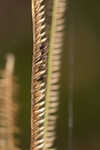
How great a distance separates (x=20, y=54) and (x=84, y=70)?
9.2 inches

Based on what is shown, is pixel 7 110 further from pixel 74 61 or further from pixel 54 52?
pixel 74 61

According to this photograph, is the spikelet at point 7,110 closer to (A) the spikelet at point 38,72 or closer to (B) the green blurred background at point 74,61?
(A) the spikelet at point 38,72

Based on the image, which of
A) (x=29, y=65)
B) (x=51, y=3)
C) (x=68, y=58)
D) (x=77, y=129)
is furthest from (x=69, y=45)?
(x=51, y=3)

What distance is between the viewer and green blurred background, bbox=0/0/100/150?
92cm

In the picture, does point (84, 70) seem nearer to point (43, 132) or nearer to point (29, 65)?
point (29, 65)

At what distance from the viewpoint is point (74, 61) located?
0.99 m

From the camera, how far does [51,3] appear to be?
22 centimetres

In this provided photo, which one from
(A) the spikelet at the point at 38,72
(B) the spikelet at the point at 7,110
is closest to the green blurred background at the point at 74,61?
(B) the spikelet at the point at 7,110

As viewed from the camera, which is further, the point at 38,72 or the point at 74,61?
the point at 74,61

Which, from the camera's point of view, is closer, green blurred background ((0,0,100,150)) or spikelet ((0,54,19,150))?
spikelet ((0,54,19,150))

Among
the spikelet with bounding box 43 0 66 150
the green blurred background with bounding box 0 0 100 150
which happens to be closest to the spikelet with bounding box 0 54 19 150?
the spikelet with bounding box 43 0 66 150

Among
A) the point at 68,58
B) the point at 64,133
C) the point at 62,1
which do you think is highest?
the point at 68,58

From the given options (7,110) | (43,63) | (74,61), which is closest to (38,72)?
(43,63)

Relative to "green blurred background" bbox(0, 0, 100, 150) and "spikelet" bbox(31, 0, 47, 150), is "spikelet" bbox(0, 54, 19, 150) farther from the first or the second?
"green blurred background" bbox(0, 0, 100, 150)
